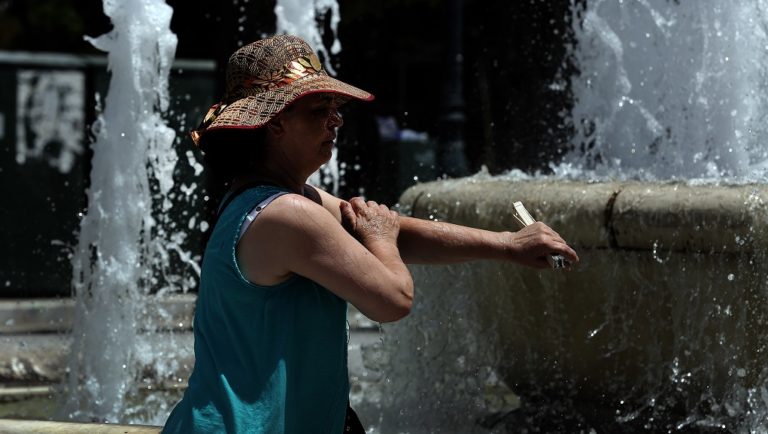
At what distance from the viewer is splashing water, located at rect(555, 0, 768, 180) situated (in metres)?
5.21

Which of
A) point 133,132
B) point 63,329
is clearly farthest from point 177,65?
point 133,132

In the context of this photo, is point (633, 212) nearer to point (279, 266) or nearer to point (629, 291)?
point (629, 291)

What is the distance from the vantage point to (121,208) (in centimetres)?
541

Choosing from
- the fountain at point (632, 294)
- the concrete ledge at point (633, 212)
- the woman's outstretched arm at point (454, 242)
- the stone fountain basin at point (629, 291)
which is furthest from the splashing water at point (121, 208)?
the woman's outstretched arm at point (454, 242)

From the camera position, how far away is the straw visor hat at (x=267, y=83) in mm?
2285

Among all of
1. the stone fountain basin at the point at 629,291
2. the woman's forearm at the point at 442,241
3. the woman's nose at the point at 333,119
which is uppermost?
the woman's nose at the point at 333,119

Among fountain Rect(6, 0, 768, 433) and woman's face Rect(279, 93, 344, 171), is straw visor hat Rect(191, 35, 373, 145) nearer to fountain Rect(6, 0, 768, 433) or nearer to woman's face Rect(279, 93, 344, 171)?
woman's face Rect(279, 93, 344, 171)

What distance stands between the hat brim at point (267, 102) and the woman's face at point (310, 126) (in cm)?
3

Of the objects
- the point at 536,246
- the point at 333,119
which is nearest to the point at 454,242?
the point at 536,246

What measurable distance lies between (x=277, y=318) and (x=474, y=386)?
2469mm

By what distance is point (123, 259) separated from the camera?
5344 millimetres

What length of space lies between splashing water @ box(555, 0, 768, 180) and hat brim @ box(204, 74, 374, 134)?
8.94 ft

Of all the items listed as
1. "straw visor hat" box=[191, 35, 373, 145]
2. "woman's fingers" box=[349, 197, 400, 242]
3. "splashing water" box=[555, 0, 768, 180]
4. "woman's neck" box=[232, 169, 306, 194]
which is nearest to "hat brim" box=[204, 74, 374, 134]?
"straw visor hat" box=[191, 35, 373, 145]

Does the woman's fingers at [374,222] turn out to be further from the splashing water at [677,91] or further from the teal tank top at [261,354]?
the splashing water at [677,91]
